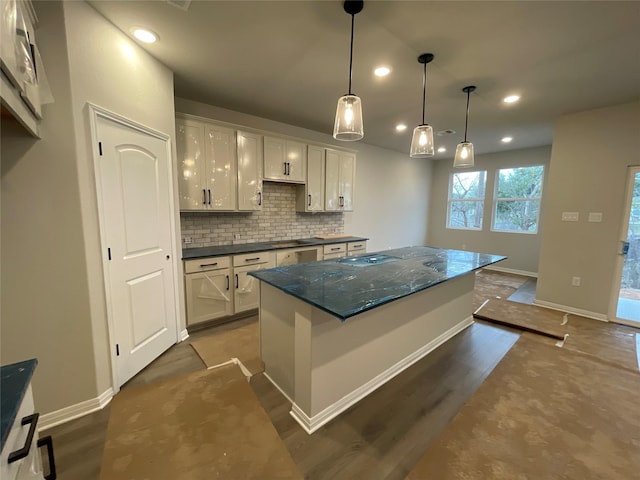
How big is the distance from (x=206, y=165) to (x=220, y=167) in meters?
0.17

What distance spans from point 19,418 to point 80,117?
180cm

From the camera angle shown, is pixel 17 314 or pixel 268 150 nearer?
pixel 17 314

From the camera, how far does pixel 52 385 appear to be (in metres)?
1.72

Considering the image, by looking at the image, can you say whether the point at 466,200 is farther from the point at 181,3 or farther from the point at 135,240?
the point at 135,240

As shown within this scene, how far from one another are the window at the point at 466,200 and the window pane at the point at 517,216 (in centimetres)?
38

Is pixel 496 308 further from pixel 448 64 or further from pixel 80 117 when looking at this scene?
pixel 80 117

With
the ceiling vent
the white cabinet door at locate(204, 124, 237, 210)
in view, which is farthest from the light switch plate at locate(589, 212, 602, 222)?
the ceiling vent

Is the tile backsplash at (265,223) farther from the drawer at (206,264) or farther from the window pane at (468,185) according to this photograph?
the window pane at (468,185)

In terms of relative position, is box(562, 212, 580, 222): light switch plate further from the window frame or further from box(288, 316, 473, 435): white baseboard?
box(288, 316, 473, 435): white baseboard

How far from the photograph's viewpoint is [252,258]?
333 cm

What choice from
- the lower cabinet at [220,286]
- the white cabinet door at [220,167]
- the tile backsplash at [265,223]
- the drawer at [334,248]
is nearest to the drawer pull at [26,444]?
the lower cabinet at [220,286]

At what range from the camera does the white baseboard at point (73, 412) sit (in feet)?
5.57

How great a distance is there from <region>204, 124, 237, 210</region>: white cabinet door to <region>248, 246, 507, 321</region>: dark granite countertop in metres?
1.44

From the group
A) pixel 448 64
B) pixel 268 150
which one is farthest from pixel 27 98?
pixel 448 64
